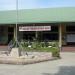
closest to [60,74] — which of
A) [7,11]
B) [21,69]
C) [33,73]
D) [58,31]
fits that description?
[33,73]

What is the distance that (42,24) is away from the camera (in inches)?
1539

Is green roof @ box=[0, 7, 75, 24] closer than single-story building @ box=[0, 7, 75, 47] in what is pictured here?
Yes

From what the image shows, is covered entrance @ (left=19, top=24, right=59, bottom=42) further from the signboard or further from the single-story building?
the signboard

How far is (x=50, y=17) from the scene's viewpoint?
127 ft

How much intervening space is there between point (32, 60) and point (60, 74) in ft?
19.3

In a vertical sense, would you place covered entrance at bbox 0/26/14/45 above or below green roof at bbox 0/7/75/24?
below

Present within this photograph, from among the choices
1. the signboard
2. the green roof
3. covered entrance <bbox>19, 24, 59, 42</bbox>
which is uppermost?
the green roof

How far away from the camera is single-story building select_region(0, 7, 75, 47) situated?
1501 inches

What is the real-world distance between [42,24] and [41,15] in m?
1.46

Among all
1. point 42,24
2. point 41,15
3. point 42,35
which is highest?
point 41,15

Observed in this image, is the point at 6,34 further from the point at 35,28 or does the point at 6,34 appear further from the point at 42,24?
the point at 42,24

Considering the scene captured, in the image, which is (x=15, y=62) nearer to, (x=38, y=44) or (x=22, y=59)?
(x=22, y=59)

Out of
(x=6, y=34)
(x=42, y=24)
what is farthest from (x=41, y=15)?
(x=6, y=34)

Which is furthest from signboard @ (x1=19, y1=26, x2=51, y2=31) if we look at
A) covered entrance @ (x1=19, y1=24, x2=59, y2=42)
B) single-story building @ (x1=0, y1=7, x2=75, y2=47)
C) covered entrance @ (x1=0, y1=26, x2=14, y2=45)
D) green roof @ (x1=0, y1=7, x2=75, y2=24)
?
covered entrance @ (x1=0, y1=26, x2=14, y2=45)
